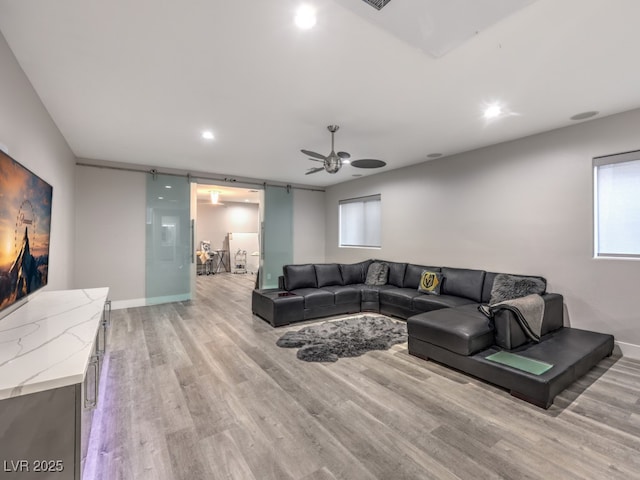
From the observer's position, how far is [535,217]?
3963mm

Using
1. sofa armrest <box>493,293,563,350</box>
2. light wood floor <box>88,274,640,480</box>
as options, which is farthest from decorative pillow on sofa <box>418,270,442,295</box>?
light wood floor <box>88,274,640,480</box>

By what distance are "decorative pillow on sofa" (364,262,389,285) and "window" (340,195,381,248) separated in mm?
880

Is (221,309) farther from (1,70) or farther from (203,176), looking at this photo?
(1,70)

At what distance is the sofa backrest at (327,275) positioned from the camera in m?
5.34

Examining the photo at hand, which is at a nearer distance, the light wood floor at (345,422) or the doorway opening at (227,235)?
the light wood floor at (345,422)

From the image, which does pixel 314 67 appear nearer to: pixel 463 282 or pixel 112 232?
pixel 463 282

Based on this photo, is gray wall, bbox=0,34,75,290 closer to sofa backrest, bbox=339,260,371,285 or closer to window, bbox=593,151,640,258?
sofa backrest, bbox=339,260,371,285

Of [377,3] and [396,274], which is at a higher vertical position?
[377,3]

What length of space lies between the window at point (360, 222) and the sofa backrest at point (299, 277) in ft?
6.46

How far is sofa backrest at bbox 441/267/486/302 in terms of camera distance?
4328 millimetres

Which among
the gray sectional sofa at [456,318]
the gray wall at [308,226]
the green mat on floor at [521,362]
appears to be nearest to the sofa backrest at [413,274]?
the gray sectional sofa at [456,318]

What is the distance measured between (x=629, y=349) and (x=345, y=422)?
133 inches

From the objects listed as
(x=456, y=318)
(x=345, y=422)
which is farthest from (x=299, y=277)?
(x=345, y=422)

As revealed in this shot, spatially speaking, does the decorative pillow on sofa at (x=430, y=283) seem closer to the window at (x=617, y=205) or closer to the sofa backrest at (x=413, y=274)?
the sofa backrest at (x=413, y=274)
